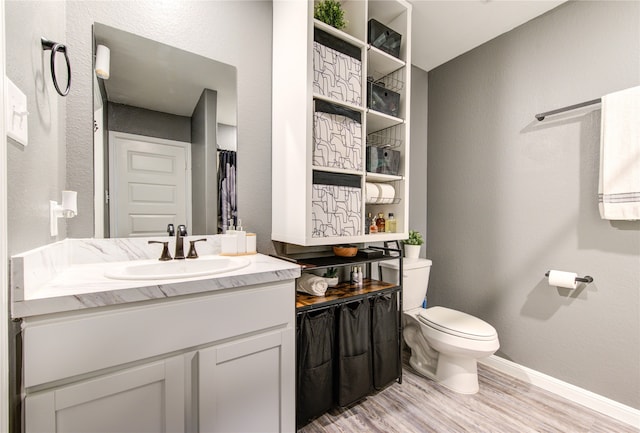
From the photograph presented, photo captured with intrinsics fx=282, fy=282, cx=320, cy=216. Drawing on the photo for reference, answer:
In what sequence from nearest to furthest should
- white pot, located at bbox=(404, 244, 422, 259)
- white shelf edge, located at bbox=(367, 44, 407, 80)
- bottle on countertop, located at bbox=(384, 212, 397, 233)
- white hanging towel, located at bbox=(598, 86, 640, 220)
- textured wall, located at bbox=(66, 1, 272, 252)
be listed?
textured wall, located at bbox=(66, 1, 272, 252), white hanging towel, located at bbox=(598, 86, 640, 220), white shelf edge, located at bbox=(367, 44, 407, 80), bottle on countertop, located at bbox=(384, 212, 397, 233), white pot, located at bbox=(404, 244, 422, 259)

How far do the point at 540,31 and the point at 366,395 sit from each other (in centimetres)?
268

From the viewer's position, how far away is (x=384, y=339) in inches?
69.1

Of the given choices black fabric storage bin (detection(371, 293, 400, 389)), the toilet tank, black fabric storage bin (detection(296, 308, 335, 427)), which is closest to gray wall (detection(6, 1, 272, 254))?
black fabric storage bin (detection(296, 308, 335, 427))

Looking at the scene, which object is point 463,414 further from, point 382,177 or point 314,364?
point 382,177

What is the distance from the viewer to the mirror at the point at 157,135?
1338 millimetres

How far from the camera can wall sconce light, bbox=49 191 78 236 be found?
41.6 inches

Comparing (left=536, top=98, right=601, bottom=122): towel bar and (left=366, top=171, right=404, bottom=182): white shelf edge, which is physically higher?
(left=536, top=98, right=601, bottom=122): towel bar

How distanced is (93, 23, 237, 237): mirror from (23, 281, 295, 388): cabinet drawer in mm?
613

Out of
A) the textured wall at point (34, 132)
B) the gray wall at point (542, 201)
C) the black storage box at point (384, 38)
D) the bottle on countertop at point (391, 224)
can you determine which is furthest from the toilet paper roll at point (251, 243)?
the gray wall at point (542, 201)

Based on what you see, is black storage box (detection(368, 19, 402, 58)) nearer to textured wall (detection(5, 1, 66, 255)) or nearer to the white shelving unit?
the white shelving unit

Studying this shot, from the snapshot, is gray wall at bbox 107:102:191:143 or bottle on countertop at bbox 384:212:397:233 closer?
gray wall at bbox 107:102:191:143

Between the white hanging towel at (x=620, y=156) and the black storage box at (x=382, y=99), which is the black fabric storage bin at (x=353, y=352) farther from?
the white hanging towel at (x=620, y=156)

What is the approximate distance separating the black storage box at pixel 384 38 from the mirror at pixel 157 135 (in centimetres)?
92

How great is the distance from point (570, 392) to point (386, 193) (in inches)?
67.0
